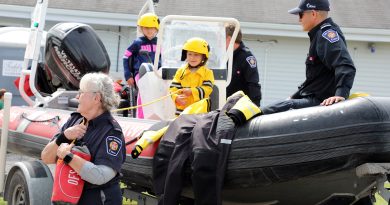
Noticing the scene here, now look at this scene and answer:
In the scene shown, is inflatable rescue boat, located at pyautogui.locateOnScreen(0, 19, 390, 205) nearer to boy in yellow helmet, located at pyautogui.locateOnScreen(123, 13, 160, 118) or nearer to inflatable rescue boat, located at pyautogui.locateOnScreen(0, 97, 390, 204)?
inflatable rescue boat, located at pyautogui.locateOnScreen(0, 97, 390, 204)

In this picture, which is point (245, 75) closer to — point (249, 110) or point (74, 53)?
point (74, 53)

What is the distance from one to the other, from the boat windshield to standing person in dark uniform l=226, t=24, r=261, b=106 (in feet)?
0.36

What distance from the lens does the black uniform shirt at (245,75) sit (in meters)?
7.32

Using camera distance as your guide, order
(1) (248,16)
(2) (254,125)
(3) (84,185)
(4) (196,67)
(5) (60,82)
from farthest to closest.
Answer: (1) (248,16) → (5) (60,82) → (4) (196,67) → (2) (254,125) → (3) (84,185)

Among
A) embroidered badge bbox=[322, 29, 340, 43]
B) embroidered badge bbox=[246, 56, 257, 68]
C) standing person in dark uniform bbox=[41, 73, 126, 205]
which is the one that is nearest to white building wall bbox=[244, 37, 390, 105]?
embroidered badge bbox=[246, 56, 257, 68]

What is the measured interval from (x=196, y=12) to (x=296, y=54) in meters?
3.08

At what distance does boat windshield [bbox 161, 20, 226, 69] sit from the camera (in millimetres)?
7367

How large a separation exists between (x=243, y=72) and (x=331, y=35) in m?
2.24

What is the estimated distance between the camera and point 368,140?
4520 millimetres

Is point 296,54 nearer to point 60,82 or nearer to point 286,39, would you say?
point 286,39

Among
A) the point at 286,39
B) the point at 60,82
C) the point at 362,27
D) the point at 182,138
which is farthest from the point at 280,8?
the point at 182,138

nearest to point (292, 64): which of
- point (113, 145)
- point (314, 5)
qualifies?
point (314, 5)

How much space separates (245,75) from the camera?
738 centimetres

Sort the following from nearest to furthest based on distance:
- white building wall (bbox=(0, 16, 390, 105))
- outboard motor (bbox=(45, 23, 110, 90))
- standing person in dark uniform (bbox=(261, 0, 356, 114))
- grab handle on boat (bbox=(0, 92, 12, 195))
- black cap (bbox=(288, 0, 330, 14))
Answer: standing person in dark uniform (bbox=(261, 0, 356, 114)) → black cap (bbox=(288, 0, 330, 14)) → grab handle on boat (bbox=(0, 92, 12, 195)) → outboard motor (bbox=(45, 23, 110, 90)) → white building wall (bbox=(0, 16, 390, 105))
